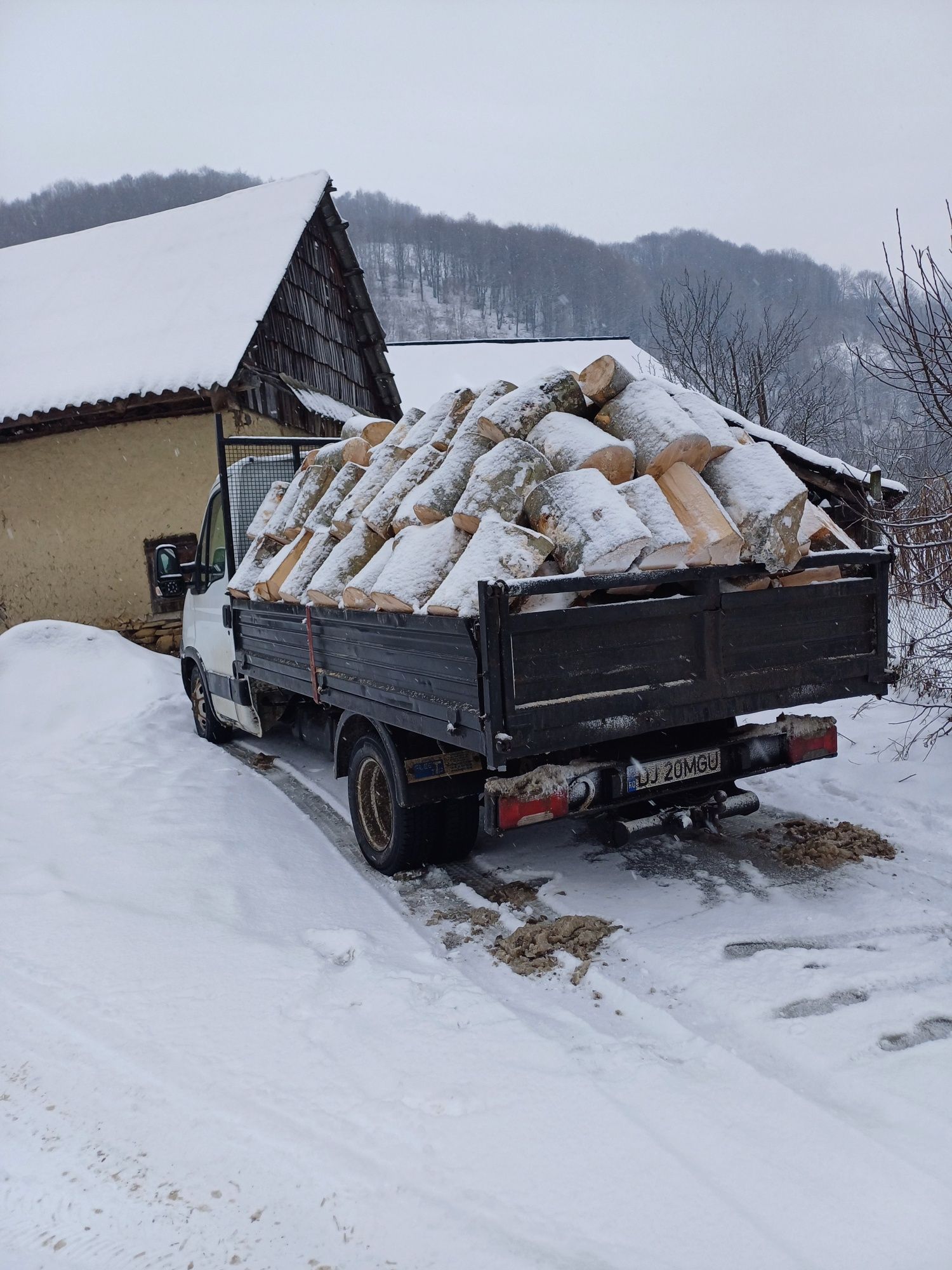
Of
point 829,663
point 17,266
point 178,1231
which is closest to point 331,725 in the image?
point 829,663

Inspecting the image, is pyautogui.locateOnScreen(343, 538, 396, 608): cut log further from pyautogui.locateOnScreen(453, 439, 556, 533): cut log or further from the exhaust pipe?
the exhaust pipe

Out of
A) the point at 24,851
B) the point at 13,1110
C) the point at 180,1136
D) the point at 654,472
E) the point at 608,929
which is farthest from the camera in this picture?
the point at 24,851

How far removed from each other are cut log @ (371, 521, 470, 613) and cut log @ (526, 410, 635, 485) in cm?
57

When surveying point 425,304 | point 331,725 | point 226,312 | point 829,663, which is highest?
point 425,304

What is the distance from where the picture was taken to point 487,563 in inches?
141

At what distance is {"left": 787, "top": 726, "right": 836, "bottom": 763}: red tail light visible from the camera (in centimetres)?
438

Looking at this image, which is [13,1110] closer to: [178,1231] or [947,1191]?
[178,1231]

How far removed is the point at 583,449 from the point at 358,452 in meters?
2.16

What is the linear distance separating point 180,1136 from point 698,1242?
145cm

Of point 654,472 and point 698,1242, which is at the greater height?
point 654,472

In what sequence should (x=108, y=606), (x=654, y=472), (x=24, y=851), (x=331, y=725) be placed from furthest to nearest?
(x=108, y=606) < (x=331, y=725) < (x=24, y=851) < (x=654, y=472)

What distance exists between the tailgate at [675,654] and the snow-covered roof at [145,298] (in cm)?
941

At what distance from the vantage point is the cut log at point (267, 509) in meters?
6.42

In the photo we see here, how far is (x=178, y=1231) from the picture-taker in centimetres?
217
